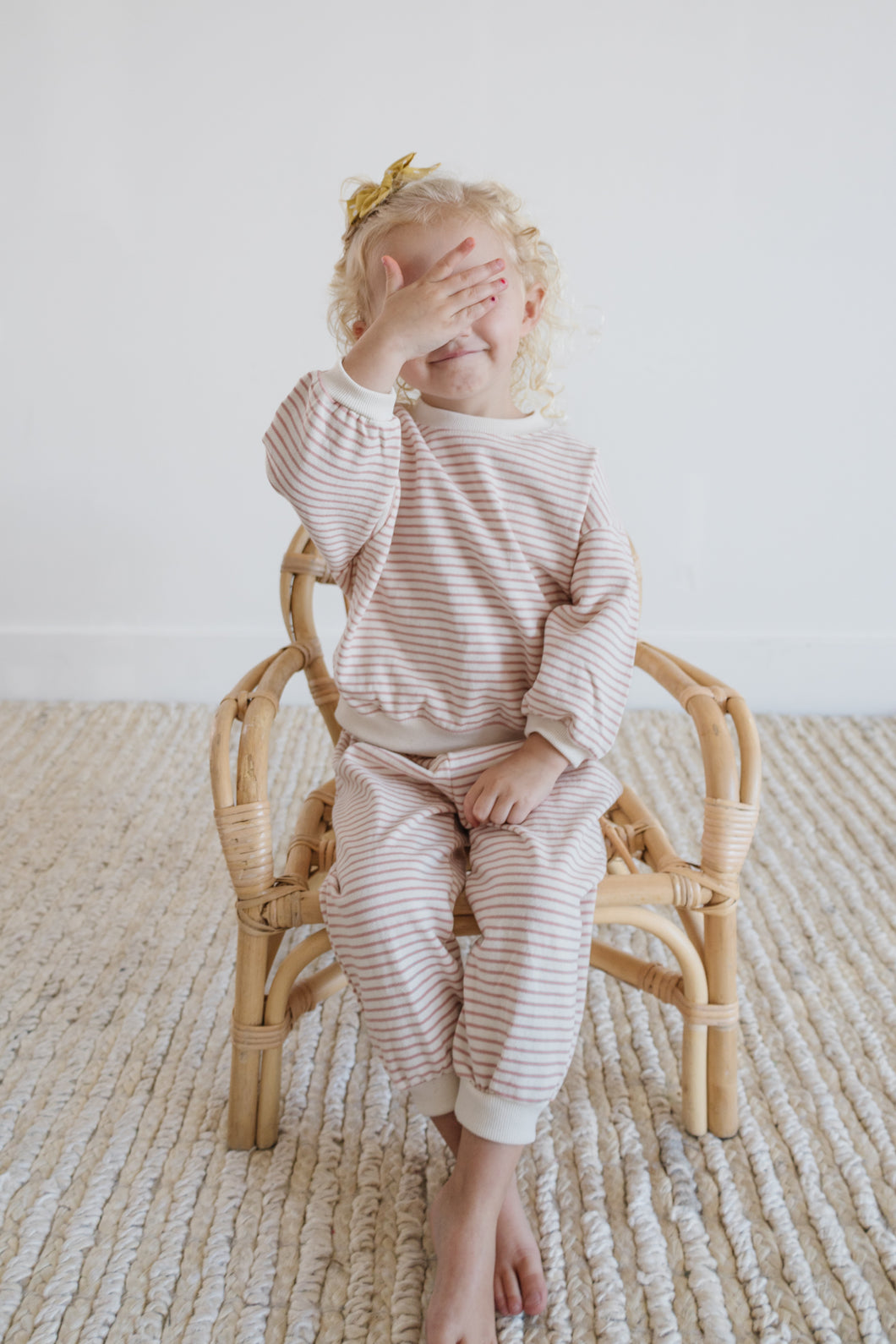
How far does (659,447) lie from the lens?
1.74 m

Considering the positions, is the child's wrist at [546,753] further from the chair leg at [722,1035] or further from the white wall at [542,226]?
the white wall at [542,226]

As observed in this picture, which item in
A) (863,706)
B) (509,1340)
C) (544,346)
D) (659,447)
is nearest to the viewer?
(509,1340)

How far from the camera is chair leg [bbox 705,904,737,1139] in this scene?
2.93 feet

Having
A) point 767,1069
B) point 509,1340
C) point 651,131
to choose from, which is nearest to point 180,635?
point 651,131

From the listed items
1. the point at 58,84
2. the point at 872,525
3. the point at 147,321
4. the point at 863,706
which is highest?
the point at 58,84

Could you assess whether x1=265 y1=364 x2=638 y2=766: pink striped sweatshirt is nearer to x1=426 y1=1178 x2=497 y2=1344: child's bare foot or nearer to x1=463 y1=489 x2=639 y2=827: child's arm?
x1=463 y1=489 x2=639 y2=827: child's arm

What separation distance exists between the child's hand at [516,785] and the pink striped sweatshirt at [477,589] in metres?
0.01

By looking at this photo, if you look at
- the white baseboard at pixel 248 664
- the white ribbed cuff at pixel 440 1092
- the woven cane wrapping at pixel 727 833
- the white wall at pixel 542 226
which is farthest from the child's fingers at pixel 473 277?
the white baseboard at pixel 248 664

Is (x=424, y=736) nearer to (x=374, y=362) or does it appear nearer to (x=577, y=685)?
(x=577, y=685)

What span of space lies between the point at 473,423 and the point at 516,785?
1.09 feet

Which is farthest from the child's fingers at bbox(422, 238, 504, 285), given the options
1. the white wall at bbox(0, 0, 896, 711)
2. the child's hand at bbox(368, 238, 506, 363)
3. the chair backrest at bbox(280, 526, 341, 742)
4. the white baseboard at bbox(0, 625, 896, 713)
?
the white baseboard at bbox(0, 625, 896, 713)

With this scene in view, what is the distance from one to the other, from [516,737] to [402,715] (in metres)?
0.10

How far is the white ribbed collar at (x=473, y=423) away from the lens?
970mm

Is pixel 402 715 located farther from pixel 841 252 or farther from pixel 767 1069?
pixel 841 252
